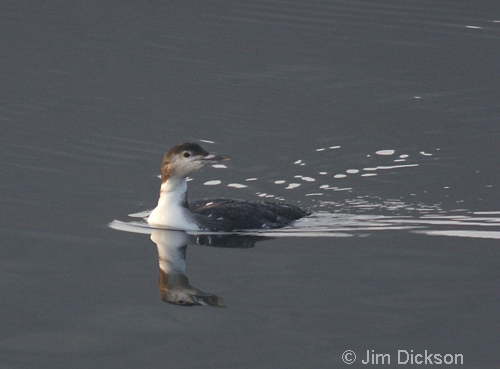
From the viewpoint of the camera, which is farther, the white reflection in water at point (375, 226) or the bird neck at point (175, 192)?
the bird neck at point (175, 192)

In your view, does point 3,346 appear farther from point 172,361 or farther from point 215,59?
point 215,59

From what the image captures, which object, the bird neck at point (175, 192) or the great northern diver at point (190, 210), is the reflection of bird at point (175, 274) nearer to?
the great northern diver at point (190, 210)

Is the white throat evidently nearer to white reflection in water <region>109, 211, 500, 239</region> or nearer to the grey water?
white reflection in water <region>109, 211, 500, 239</region>

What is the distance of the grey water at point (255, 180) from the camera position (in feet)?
25.2

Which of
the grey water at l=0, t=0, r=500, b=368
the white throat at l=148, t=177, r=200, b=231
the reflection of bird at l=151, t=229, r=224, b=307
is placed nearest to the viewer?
the grey water at l=0, t=0, r=500, b=368

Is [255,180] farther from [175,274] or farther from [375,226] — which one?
[175,274]

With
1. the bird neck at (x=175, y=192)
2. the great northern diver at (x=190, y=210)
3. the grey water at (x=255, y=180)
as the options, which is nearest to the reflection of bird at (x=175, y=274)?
the grey water at (x=255, y=180)

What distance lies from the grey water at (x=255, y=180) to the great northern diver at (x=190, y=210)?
0.28 m

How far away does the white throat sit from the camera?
11070mm

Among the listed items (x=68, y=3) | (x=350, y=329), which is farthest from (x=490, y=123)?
(x=68, y=3)

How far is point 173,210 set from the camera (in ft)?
36.5

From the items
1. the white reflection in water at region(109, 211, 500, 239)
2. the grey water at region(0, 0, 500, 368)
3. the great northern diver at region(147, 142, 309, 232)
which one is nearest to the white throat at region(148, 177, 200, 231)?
the great northern diver at region(147, 142, 309, 232)

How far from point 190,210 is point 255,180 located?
2.16 metres

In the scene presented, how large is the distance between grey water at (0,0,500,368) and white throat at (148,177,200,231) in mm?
242
